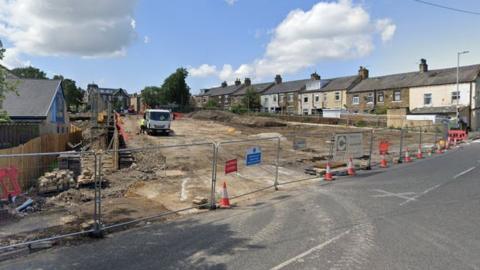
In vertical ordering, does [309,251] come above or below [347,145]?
below

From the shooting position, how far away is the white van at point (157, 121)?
34312 millimetres

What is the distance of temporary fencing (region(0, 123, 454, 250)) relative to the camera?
305 inches

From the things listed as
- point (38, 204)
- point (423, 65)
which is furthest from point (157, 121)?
point (423, 65)

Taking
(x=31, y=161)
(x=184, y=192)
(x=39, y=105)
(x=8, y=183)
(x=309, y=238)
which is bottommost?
(x=184, y=192)

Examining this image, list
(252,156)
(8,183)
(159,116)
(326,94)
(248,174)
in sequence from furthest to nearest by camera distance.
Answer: (326,94) < (159,116) < (248,174) < (252,156) < (8,183)

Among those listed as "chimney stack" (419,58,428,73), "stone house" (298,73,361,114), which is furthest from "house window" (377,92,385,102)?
"chimney stack" (419,58,428,73)

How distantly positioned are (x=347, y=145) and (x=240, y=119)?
4017cm

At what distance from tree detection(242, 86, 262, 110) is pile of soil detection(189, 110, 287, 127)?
16694 millimetres

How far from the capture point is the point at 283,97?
79.9 m

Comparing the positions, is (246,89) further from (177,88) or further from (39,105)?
(39,105)

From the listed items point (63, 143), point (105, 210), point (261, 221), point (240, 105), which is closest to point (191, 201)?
point (105, 210)

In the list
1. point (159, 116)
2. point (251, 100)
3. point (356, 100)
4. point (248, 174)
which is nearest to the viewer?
point (248, 174)

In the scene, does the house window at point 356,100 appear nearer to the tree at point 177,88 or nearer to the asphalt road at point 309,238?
the tree at point 177,88

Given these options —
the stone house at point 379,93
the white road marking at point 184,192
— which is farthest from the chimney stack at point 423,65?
the white road marking at point 184,192
